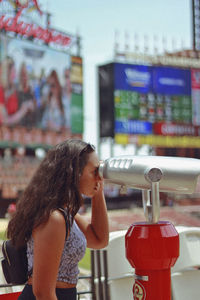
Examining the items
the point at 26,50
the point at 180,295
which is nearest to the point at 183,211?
the point at 26,50

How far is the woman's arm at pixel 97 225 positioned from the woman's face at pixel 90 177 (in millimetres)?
248

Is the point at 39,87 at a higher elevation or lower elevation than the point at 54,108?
higher

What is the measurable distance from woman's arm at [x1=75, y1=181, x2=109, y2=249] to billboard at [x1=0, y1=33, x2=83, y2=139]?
895 inches

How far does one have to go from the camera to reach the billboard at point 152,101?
2546 centimetres

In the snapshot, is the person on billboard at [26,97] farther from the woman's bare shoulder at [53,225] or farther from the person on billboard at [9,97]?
the woman's bare shoulder at [53,225]

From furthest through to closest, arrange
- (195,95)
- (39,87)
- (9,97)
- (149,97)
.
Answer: (195,95) < (149,97) < (39,87) < (9,97)

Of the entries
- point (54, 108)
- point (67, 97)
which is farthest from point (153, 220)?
point (67, 97)

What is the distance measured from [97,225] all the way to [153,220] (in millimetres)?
331

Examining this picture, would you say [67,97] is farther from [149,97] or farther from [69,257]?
[69,257]

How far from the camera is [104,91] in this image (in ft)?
83.7

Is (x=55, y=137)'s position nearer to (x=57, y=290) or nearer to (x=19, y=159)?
(x=19, y=159)

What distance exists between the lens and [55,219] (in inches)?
58.8

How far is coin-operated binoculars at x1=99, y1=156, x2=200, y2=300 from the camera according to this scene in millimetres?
1566

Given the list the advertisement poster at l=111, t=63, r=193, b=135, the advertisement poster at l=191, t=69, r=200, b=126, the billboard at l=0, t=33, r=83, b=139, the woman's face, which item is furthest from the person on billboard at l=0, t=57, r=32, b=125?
the woman's face
